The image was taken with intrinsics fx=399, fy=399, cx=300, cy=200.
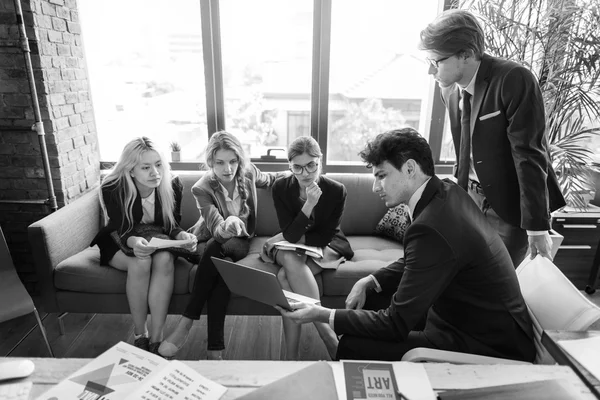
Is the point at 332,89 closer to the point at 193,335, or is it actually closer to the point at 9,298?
the point at 193,335

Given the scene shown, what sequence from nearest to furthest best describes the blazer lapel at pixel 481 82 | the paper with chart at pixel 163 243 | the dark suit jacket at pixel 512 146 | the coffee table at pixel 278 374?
1. the coffee table at pixel 278 374
2. the dark suit jacket at pixel 512 146
3. the blazer lapel at pixel 481 82
4. the paper with chart at pixel 163 243

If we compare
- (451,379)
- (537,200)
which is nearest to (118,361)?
(451,379)

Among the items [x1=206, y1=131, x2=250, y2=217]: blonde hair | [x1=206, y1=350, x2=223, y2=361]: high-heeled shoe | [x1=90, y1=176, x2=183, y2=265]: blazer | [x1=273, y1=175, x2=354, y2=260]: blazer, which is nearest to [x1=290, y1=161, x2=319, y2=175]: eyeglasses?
[x1=273, y1=175, x2=354, y2=260]: blazer

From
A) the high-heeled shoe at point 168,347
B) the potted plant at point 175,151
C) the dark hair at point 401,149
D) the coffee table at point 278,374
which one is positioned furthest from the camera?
the potted plant at point 175,151

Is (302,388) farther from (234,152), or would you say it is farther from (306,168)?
(234,152)

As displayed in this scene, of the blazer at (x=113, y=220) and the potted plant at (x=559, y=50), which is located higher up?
the potted plant at (x=559, y=50)

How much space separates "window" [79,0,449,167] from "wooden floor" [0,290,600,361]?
4.39ft

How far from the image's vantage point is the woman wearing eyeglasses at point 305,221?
6.56 ft

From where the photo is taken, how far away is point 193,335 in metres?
2.24

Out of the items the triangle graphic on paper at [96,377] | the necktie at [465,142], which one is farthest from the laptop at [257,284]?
the necktie at [465,142]

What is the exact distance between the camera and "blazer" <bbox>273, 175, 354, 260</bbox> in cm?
224

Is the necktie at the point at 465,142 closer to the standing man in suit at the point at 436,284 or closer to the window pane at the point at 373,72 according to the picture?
the standing man in suit at the point at 436,284

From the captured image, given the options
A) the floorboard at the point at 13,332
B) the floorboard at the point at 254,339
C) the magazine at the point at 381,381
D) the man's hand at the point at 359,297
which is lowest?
the floorboard at the point at 13,332

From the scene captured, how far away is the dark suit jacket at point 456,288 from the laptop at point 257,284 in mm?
195
